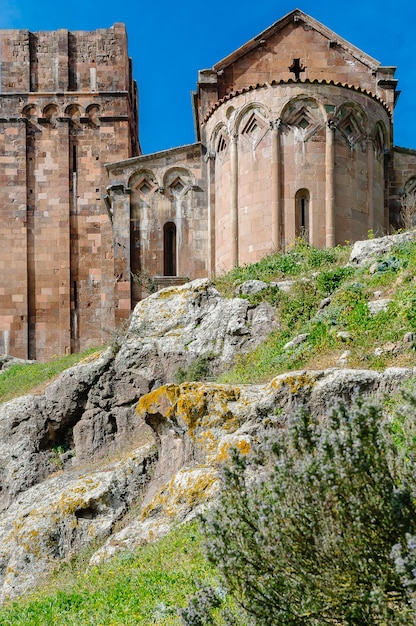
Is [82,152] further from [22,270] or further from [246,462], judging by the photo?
[246,462]

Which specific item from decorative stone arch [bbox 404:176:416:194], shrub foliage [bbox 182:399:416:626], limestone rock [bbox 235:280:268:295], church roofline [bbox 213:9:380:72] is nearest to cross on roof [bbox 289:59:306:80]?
church roofline [bbox 213:9:380:72]

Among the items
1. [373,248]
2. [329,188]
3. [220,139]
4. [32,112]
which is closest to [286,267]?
[373,248]

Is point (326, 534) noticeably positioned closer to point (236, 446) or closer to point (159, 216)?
point (236, 446)

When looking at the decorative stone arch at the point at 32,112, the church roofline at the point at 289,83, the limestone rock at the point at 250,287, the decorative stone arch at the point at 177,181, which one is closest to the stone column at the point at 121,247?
the decorative stone arch at the point at 177,181

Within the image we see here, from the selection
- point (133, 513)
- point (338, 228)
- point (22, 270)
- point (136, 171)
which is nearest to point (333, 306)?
point (133, 513)

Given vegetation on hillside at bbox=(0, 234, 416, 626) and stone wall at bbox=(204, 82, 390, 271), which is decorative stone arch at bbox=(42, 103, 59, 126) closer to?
stone wall at bbox=(204, 82, 390, 271)

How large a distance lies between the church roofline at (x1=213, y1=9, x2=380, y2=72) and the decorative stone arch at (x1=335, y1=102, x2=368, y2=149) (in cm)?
312

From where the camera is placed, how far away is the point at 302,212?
21.1 meters

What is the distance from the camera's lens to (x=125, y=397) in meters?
15.2

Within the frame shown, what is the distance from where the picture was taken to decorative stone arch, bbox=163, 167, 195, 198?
76.7 feet

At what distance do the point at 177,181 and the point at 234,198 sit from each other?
228 centimetres

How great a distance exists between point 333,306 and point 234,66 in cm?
1162

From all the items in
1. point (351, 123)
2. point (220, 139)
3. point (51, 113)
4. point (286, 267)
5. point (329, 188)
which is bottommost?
point (286, 267)

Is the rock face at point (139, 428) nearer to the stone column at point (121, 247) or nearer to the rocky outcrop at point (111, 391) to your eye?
the rocky outcrop at point (111, 391)
